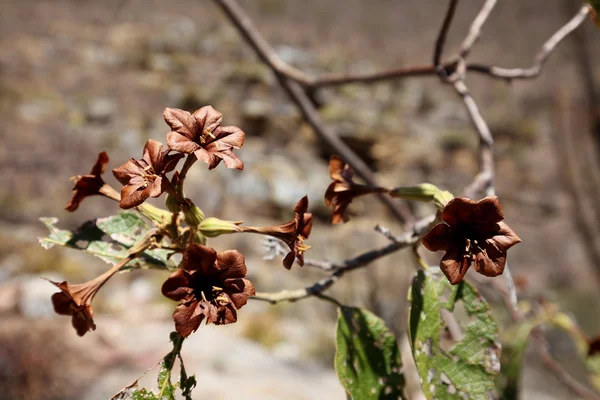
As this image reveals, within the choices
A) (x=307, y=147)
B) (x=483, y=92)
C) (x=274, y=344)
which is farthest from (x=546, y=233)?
(x=274, y=344)

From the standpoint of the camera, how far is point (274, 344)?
491 centimetres

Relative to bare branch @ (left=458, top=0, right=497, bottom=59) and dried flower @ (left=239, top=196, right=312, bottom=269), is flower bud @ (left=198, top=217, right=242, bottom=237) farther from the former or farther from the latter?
bare branch @ (left=458, top=0, right=497, bottom=59)

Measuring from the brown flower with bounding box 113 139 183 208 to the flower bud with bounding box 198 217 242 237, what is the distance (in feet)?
0.22

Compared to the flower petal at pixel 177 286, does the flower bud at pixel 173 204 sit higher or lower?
higher

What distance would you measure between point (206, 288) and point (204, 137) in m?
0.17

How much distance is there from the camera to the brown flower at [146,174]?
0.44 m

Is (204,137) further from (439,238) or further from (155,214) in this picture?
(439,238)

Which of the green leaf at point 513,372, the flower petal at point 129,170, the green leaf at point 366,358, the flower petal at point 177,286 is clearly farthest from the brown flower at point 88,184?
the green leaf at point 513,372

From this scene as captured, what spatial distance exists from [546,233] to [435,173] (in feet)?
7.40

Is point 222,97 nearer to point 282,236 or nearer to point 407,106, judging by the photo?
point 407,106

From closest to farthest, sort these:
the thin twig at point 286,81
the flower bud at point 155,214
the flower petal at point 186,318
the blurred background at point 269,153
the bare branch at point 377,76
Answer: the flower petal at point 186,318 < the flower bud at point 155,214 < the bare branch at point 377,76 < the thin twig at point 286,81 < the blurred background at point 269,153

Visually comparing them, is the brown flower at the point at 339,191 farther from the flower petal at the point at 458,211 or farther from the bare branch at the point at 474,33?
the bare branch at the point at 474,33

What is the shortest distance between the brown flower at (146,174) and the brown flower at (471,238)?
0.28m

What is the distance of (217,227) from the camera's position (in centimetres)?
51
